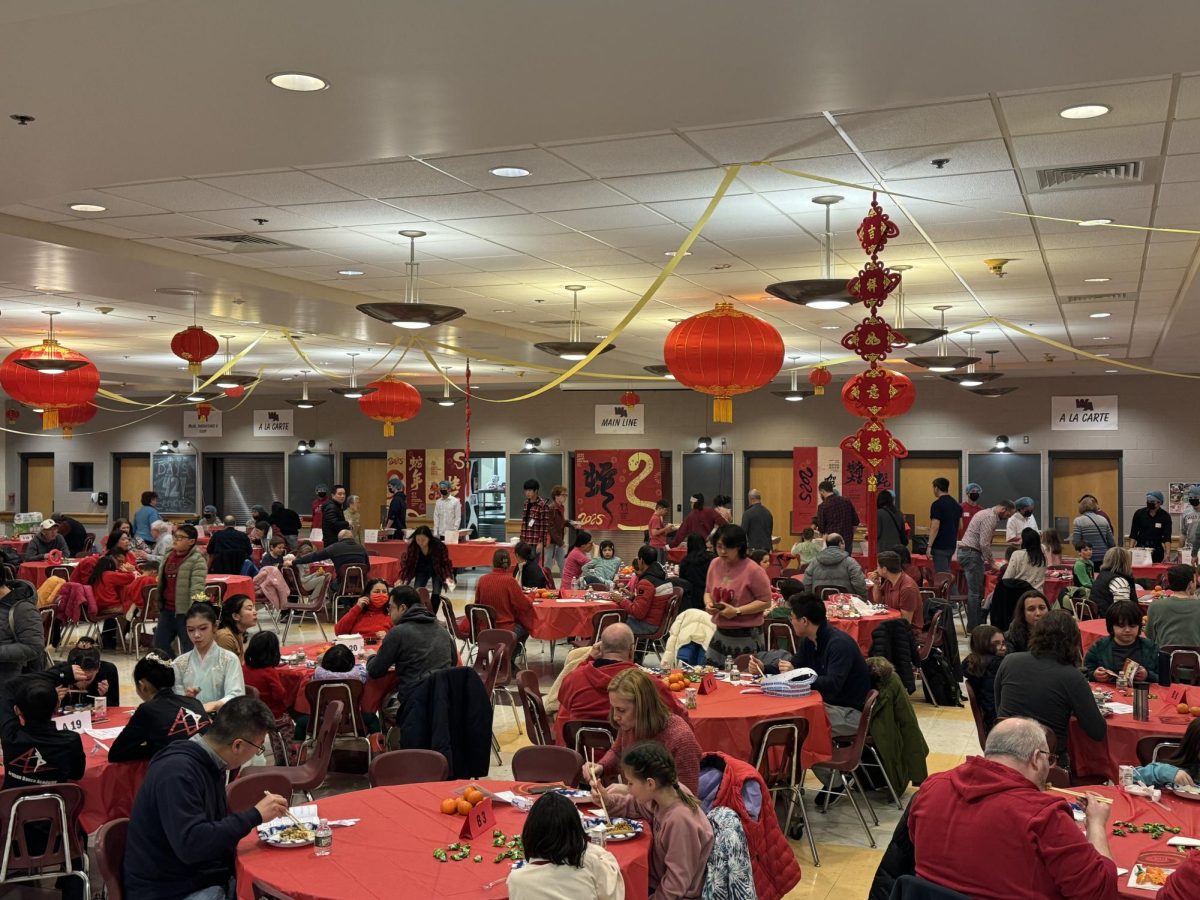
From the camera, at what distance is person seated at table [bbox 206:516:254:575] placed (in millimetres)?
14938

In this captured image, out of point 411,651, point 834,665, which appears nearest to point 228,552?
point 411,651

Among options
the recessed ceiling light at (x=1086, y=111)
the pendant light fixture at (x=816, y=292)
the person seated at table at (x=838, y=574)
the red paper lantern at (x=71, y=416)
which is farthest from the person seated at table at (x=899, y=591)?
the red paper lantern at (x=71, y=416)

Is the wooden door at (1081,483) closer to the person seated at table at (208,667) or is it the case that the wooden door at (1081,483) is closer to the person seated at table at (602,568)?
the person seated at table at (602,568)

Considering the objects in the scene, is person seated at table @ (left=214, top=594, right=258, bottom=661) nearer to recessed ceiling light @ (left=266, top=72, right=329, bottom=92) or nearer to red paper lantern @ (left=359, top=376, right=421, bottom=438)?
recessed ceiling light @ (left=266, top=72, right=329, bottom=92)

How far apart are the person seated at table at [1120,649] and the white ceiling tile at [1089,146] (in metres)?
2.75

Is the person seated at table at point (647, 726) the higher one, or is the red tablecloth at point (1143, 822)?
the person seated at table at point (647, 726)

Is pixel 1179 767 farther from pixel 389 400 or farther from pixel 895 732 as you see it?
pixel 389 400

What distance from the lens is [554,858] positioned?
3.58m

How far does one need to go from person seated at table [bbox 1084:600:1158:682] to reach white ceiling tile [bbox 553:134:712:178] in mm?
3782

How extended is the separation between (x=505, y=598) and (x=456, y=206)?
4188mm

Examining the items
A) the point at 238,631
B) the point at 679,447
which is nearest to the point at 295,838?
the point at 238,631

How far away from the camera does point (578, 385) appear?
2281 centimetres

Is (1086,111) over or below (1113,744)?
over

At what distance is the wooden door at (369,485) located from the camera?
25328 millimetres
